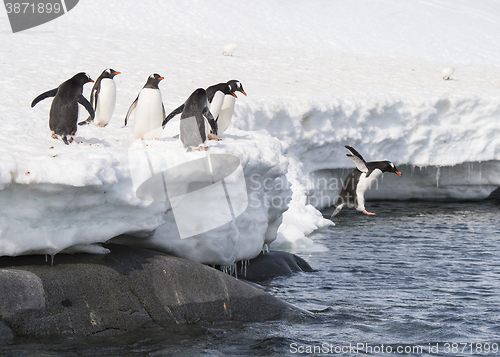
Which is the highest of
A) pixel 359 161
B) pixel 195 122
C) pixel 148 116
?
pixel 148 116

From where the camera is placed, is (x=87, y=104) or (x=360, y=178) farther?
(x=360, y=178)

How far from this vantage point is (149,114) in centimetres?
657

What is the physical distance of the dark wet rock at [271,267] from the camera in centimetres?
695

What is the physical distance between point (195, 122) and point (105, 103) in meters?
1.77

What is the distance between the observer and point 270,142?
698cm

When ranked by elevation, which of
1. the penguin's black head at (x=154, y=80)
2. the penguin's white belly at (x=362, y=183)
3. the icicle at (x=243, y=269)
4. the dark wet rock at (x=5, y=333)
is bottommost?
the icicle at (x=243, y=269)

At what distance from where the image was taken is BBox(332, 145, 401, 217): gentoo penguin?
332 inches

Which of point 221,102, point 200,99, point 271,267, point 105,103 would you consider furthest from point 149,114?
point 271,267

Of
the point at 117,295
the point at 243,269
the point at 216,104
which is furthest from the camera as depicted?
the point at 216,104

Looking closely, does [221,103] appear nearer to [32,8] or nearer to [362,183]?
[362,183]

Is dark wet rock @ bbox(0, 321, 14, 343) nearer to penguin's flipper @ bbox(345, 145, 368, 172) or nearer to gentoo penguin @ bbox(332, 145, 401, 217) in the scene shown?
gentoo penguin @ bbox(332, 145, 401, 217)

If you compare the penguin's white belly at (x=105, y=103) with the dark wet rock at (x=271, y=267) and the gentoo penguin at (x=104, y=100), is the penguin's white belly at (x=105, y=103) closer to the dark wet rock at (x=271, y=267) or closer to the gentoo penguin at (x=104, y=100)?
the gentoo penguin at (x=104, y=100)

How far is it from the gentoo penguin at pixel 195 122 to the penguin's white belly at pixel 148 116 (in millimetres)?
463

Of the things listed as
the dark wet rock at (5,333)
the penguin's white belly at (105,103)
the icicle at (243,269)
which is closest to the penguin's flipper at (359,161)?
the icicle at (243,269)
